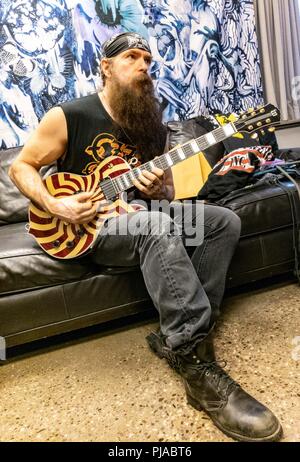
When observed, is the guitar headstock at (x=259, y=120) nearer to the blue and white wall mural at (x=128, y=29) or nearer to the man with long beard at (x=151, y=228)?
the man with long beard at (x=151, y=228)

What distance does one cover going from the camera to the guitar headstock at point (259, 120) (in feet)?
3.63

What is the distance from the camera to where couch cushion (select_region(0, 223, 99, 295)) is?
110 centimetres

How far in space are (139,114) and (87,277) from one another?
609 mm

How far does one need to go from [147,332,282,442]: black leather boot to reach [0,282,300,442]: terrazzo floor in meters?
0.04

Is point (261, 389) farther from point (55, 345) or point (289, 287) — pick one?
point (55, 345)

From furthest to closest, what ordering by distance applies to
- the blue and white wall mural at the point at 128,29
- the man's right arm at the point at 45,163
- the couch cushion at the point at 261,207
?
the blue and white wall mural at the point at 128,29
the couch cushion at the point at 261,207
the man's right arm at the point at 45,163

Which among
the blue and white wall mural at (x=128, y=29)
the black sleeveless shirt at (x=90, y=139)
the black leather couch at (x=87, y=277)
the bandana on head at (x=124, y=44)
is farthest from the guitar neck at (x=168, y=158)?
the blue and white wall mural at (x=128, y=29)

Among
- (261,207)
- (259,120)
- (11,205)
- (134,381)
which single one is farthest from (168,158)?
(11,205)

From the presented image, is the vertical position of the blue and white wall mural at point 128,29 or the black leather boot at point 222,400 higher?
the blue and white wall mural at point 128,29

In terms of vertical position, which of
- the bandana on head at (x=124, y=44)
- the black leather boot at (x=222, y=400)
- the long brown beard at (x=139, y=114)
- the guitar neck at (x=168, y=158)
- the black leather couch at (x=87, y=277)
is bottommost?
the black leather boot at (x=222, y=400)

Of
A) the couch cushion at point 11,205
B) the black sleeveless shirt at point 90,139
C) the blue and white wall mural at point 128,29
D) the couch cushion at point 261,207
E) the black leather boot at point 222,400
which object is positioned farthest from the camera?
the blue and white wall mural at point 128,29

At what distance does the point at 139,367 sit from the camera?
1.11 m

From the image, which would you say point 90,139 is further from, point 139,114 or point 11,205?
point 11,205

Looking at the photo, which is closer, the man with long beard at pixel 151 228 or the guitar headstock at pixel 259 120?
the man with long beard at pixel 151 228
